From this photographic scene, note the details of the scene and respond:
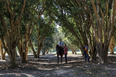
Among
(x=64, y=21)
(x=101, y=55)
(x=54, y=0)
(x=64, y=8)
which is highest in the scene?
(x=54, y=0)

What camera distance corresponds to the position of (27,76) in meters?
6.69

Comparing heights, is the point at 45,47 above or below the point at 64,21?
below

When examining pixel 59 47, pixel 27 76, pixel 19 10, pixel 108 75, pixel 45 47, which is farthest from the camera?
pixel 45 47

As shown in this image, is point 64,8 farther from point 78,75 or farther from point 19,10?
point 78,75

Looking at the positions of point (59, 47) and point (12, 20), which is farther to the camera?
point (59, 47)

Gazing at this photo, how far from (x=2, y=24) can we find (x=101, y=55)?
6.66m

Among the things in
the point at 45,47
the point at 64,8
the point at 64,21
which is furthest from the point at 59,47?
the point at 45,47

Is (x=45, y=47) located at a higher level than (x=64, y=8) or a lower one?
lower

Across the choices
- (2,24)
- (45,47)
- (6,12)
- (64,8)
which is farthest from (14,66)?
(45,47)

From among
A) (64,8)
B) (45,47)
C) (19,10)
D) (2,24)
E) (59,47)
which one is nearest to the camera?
(2,24)

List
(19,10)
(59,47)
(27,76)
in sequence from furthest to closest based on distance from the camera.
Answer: (59,47), (19,10), (27,76)

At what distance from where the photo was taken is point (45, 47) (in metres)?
40.3

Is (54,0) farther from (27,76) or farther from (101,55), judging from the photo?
(27,76)

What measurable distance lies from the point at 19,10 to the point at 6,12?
96 centimetres
